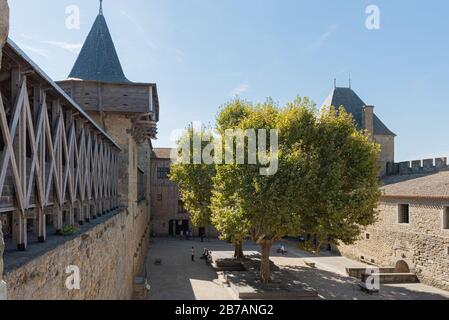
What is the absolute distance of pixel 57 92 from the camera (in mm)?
5773

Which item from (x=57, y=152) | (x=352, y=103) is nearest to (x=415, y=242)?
(x=352, y=103)

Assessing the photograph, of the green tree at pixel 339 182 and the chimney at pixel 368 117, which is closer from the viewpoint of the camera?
the green tree at pixel 339 182

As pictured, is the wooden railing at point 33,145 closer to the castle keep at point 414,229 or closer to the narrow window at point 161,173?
the castle keep at point 414,229

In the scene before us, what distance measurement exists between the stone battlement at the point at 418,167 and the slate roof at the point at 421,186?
242 cm

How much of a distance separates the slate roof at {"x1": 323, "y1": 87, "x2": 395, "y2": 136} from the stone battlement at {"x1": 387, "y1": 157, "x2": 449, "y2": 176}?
4.16 metres

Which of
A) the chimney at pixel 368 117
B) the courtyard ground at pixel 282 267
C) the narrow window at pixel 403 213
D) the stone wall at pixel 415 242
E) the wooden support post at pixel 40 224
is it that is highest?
the chimney at pixel 368 117

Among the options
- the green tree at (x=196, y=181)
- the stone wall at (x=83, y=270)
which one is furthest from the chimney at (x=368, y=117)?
the stone wall at (x=83, y=270)

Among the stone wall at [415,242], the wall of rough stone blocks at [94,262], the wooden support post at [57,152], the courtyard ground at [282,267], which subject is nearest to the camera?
the wall of rough stone blocks at [94,262]

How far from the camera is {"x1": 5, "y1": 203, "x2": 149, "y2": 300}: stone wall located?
12.4ft

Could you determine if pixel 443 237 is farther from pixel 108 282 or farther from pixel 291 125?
pixel 108 282

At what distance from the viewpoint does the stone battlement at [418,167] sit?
25641mm

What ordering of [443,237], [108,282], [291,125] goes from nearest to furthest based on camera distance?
[108,282] < [291,125] < [443,237]
